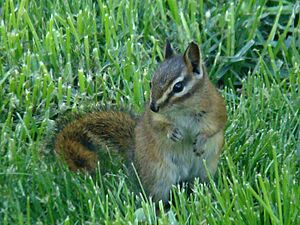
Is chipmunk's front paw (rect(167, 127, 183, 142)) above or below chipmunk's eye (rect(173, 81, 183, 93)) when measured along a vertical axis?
below

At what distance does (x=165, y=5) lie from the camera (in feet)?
18.0

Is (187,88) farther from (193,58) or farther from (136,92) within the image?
(136,92)

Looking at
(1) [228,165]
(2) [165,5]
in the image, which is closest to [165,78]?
(1) [228,165]

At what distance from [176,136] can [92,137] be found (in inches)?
18.6

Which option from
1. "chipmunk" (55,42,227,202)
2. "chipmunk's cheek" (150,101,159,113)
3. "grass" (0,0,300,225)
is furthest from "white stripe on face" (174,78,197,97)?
"grass" (0,0,300,225)

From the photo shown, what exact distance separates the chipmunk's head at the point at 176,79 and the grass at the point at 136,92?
373mm

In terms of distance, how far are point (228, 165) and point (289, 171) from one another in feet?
0.90

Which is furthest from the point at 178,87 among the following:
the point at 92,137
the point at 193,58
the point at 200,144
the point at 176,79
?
the point at 92,137

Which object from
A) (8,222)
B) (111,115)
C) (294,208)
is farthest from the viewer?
(111,115)

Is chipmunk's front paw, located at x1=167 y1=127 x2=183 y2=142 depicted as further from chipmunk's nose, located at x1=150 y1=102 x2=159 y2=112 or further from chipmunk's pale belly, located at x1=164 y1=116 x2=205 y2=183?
chipmunk's nose, located at x1=150 y1=102 x2=159 y2=112

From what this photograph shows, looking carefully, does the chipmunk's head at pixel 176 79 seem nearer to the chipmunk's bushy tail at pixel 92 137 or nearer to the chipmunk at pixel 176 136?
the chipmunk at pixel 176 136

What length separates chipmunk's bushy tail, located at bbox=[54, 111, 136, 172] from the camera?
13.9 ft

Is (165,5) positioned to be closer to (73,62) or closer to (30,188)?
(73,62)

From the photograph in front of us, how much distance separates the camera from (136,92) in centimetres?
475
